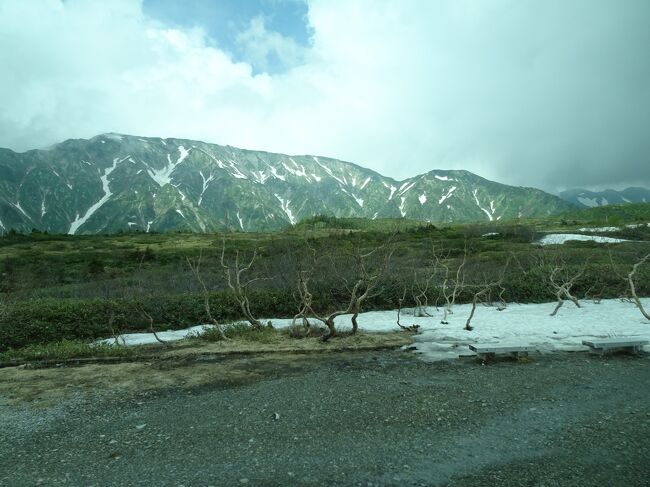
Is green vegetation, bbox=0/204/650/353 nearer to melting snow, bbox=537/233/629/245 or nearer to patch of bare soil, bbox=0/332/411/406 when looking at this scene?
patch of bare soil, bbox=0/332/411/406

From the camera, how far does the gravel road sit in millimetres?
4996

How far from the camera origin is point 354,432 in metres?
6.21

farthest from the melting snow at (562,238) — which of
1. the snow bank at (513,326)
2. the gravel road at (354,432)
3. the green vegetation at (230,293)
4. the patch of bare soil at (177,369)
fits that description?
the gravel road at (354,432)

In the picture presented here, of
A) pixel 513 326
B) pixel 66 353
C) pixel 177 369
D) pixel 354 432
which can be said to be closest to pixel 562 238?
pixel 513 326

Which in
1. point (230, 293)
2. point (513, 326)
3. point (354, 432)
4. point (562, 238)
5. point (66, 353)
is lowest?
point (66, 353)

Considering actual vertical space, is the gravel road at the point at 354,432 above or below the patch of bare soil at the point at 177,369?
above

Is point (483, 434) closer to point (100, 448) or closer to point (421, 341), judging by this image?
point (100, 448)

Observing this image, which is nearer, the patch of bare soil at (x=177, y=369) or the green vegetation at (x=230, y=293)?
the patch of bare soil at (x=177, y=369)

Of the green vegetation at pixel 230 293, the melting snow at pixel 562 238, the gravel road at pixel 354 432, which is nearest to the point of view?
the gravel road at pixel 354 432

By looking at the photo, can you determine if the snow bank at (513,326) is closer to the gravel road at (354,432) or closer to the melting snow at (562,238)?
the gravel road at (354,432)

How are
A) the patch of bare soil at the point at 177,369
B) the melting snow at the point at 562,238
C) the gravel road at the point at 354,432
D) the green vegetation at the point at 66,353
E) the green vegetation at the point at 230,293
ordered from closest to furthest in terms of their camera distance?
the gravel road at the point at 354,432 → the patch of bare soil at the point at 177,369 → the green vegetation at the point at 66,353 → the green vegetation at the point at 230,293 → the melting snow at the point at 562,238

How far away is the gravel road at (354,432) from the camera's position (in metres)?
5.00

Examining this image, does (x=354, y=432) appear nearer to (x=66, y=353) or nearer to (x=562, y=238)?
(x=66, y=353)

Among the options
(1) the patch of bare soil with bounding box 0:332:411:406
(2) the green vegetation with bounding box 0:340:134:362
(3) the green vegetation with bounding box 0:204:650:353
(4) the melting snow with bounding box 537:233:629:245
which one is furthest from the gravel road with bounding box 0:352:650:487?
(4) the melting snow with bounding box 537:233:629:245
